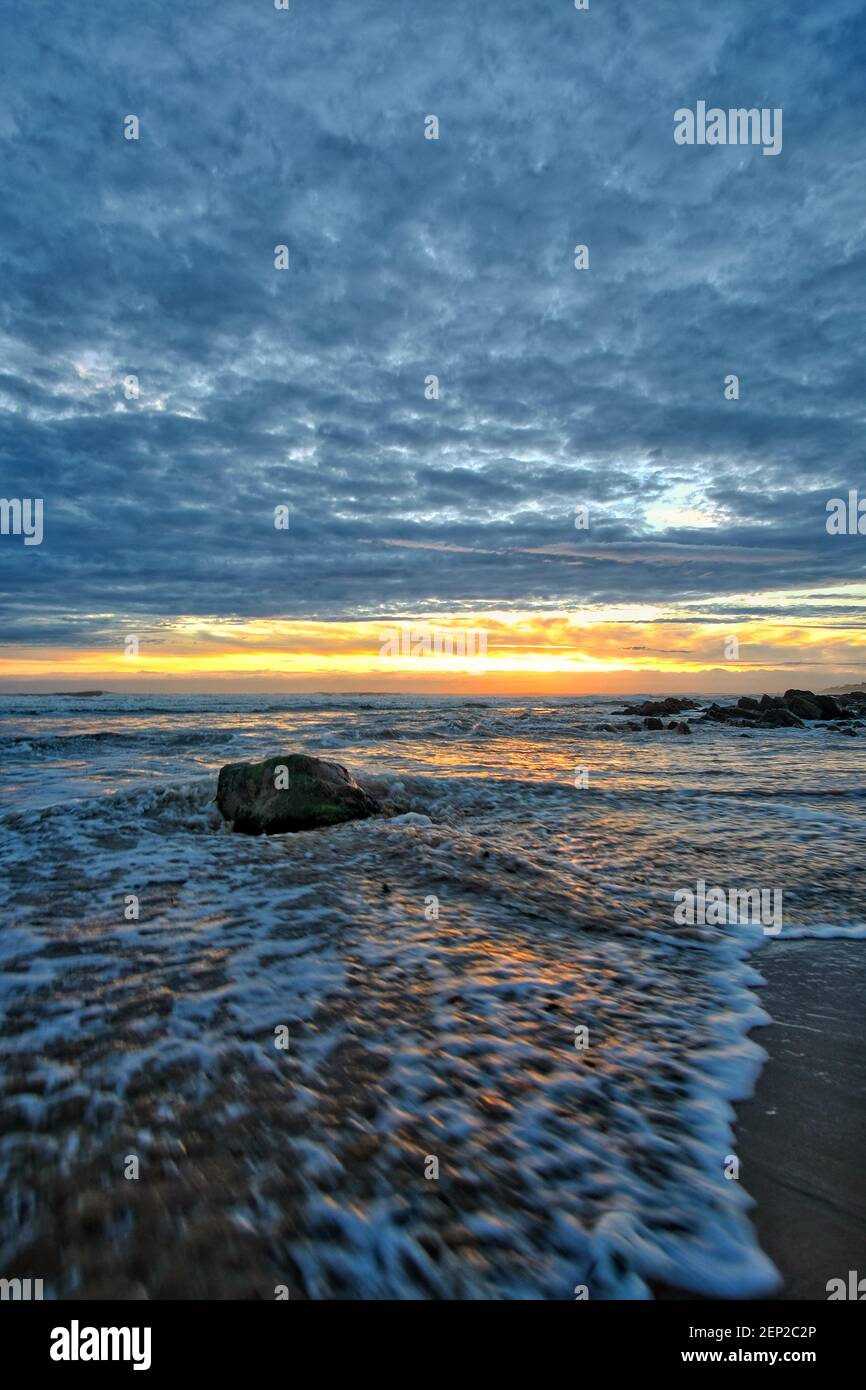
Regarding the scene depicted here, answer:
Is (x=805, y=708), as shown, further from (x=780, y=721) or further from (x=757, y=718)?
(x=780, y=721)

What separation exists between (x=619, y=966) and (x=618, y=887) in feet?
6.31

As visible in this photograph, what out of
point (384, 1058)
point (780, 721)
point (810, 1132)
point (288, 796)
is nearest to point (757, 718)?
point (780, 721)

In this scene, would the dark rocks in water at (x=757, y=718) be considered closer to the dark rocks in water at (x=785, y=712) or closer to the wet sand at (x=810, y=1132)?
the dark rocks in water at (x=785, y=712)

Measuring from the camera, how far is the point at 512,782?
43.8 feet

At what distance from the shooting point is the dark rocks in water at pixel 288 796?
9.49m

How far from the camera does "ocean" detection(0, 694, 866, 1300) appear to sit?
7.72 feet

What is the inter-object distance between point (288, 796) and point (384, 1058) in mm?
6446

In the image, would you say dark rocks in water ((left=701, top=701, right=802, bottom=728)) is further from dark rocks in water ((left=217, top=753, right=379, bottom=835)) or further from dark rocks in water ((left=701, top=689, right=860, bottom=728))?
dark rocks in water ((left=217, top=753, right=379, bottom=835))

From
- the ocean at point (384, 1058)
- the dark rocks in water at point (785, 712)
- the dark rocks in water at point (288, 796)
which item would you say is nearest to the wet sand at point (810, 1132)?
the ocean at point (384, 1058)

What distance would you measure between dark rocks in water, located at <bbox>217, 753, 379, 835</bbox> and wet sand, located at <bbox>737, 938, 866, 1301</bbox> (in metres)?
6.49

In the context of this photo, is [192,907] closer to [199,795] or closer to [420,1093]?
[420,1093]

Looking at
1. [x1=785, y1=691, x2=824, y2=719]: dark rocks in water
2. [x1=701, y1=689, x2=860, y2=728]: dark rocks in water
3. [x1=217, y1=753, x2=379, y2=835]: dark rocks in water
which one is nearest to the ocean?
[x1=217, y1=753, x2=379, y2=835]: dark rocks in water

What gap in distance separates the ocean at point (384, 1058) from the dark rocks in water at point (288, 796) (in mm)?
719

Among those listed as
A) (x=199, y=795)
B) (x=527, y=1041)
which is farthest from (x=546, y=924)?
(x=199, y=795)
